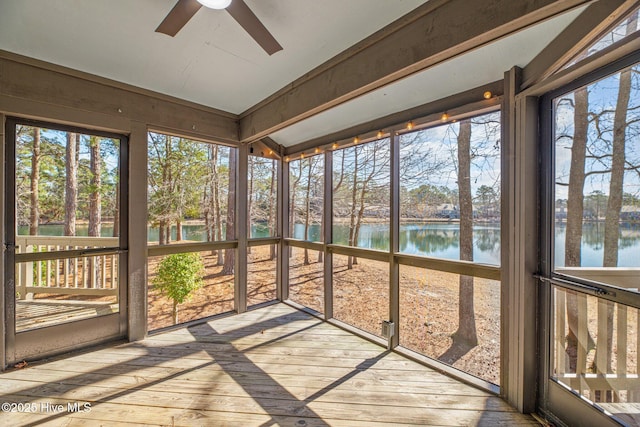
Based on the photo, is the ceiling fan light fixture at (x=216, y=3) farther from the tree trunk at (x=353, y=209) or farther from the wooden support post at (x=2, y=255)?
the wooden support post at (x=2, y=255)

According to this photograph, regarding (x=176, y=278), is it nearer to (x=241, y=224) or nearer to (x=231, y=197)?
(x=241, y=224)

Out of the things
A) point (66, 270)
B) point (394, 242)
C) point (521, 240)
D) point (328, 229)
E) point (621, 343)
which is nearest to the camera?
point (621, 343)

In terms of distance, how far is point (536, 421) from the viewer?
192 cm

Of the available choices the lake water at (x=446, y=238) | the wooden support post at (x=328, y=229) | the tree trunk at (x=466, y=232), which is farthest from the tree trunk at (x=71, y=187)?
the tree trunk at (x=466, y=232)

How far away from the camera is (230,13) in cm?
149

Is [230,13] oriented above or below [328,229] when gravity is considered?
above

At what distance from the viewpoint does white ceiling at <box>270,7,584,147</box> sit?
174cm

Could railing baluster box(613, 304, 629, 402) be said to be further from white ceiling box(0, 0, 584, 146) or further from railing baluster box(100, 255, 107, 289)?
railing baluster box(100, 255, 107, 289)

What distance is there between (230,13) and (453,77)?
1831 mm

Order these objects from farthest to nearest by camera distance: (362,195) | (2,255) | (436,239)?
(362,195)
(436,239)
(2,255)

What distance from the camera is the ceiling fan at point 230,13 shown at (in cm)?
146

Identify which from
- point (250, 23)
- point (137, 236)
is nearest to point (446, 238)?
point (250, 23)

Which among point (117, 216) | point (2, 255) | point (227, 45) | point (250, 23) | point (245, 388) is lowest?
point (245, 388)

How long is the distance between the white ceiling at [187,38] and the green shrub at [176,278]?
7.29ft
